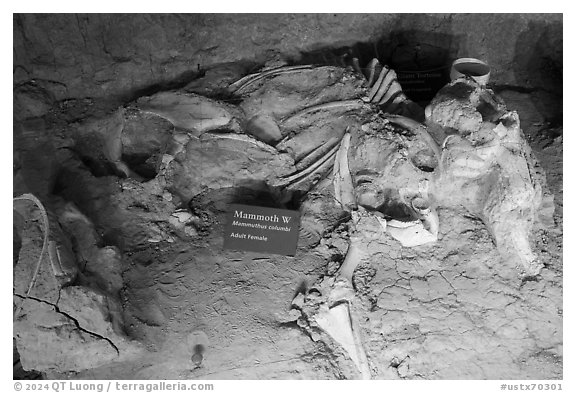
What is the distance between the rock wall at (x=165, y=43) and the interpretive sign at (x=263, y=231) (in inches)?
47.4

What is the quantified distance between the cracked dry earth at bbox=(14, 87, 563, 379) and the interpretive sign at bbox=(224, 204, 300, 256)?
66 mm

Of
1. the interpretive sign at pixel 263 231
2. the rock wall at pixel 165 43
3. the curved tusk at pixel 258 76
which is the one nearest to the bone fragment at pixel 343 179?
the interpretive sign at pixel 263 231

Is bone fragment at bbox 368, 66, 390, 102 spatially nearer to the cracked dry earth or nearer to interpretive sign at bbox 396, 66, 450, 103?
interpretive sign at bbox 396, 66, 450, 103

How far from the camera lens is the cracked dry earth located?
3.13 m

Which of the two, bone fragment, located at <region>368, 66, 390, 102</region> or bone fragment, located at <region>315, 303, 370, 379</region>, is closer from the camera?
bone fragment, located at <region>315, 303, 370, 379</region>

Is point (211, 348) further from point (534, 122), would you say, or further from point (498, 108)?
point (534, 122)

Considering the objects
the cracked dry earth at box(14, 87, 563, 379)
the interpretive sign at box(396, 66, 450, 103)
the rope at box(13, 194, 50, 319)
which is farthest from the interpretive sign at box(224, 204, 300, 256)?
the interpretive sign at box(396, 66, 450, 103)

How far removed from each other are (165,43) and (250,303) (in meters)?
2.03

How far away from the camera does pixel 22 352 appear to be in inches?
121

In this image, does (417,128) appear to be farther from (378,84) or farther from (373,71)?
(373,71)

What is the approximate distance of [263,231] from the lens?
3.47 meters

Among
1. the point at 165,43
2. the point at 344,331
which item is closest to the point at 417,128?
the point at 344,331

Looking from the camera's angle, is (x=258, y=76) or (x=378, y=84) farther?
(x=258, y=76)
